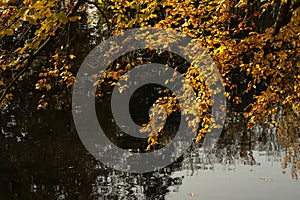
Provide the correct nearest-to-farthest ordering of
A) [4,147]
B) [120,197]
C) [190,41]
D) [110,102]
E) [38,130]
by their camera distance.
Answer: [190,41] → [120,197] → [4,147] → [38,130] → [110,102]

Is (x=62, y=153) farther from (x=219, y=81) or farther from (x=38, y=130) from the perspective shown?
(x=219, y=81)

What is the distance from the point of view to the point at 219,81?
277 inches

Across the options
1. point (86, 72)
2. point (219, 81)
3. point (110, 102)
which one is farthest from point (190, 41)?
point (86, 72)

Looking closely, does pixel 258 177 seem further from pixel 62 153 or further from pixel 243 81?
pixel 243 81

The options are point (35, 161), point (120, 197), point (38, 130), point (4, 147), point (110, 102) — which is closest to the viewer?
point (120, 197)

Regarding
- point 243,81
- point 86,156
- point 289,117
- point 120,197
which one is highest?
point 243,81

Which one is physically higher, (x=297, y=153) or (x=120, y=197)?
(x=297, y=153)

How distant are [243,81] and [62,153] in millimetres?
11286

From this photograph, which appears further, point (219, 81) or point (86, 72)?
point (86, 72)

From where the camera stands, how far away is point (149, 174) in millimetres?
14539

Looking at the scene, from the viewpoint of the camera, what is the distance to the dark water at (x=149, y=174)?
41.7ft

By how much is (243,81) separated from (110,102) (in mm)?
6651

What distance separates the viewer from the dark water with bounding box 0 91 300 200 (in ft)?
41.7

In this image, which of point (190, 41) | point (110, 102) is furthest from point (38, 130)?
point (190, 41)
